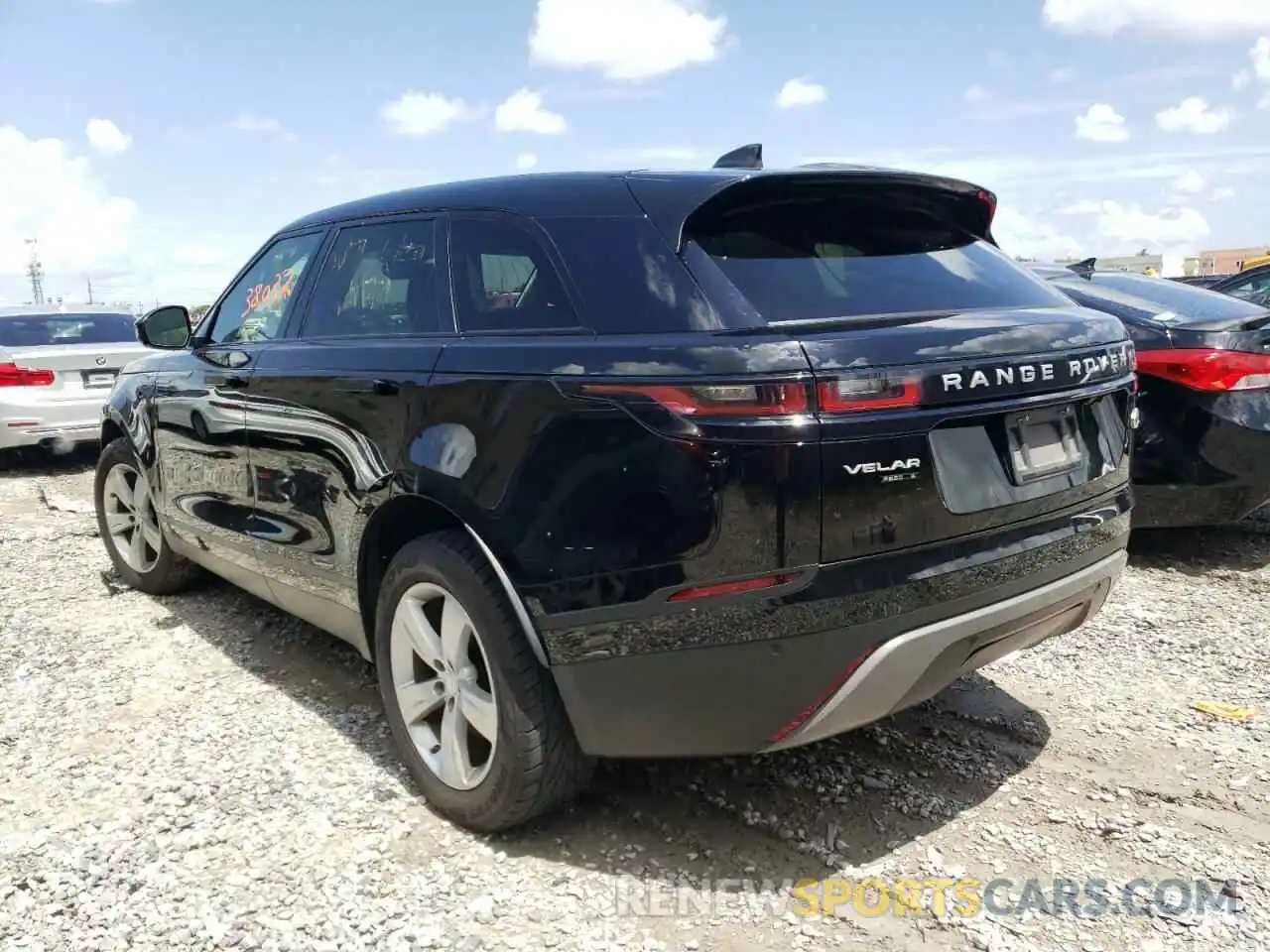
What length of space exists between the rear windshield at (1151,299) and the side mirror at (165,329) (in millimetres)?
4428

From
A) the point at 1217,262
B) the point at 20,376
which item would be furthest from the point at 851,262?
the point at 1217,262

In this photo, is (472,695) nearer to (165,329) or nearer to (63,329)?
(165,329)

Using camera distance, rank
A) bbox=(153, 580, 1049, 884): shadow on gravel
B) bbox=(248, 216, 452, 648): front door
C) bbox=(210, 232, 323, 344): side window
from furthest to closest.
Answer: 1. bbox=(210, 232, 323, 344): side window
2. bbox=(248, 216, 452, 648): front door
3. bbox=(153, 580, 1049, 884): shadow on gravel

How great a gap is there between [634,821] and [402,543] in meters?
1.06

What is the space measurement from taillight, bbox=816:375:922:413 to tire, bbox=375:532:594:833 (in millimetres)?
963

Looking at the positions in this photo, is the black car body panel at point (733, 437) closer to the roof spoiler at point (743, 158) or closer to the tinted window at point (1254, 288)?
the roof spoiler at point (743, 158)

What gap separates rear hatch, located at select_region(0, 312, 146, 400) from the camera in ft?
29.0

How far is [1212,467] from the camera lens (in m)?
4.75

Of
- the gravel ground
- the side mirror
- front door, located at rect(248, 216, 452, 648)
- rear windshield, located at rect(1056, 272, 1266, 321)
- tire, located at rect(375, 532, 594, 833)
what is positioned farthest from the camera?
rear windshield, located at rect(1056, 272, 1266, 321)

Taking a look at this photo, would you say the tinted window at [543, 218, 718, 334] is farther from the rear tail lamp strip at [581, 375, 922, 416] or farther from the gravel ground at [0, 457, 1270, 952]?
the gravel ground at [0, 457, 1270, 952]

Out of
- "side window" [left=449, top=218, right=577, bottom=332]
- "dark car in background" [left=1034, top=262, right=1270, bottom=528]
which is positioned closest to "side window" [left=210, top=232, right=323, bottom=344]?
"side window" [left=449, top=218, right=577, bottom=332]

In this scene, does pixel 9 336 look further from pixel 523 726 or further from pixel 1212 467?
pixel 1212 467

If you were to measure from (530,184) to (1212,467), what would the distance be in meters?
3.64

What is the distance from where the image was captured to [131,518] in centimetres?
512
